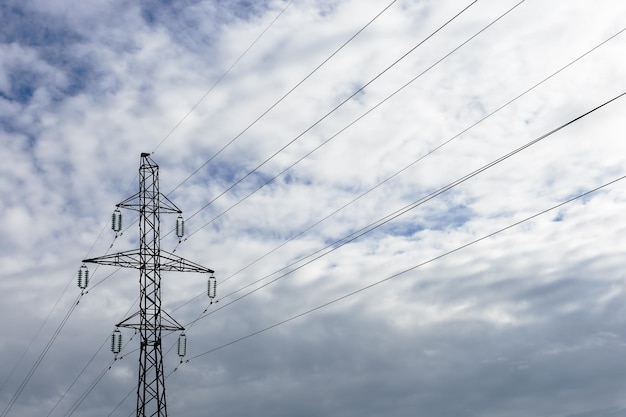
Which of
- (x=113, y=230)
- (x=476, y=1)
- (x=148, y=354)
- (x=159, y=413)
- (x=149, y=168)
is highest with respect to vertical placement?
(x=149, y=168)

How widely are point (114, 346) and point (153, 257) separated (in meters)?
7.51

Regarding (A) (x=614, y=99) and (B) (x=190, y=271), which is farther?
(B) (x=190, y=271)

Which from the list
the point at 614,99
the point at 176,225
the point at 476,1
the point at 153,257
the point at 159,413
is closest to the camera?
the point at 614,99

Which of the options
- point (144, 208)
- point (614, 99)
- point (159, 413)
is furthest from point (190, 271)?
point (614, 99)

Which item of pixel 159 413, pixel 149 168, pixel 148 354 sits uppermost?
pixel 149 168

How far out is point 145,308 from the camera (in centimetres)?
5166

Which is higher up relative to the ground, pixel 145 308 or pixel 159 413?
pixel 145 308

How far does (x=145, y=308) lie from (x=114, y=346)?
547 centimetres

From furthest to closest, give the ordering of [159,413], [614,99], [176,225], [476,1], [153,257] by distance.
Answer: [176,225], [153,257], [159,413], [476,1], [614,99]

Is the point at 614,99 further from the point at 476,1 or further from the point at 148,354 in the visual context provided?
the point at 148,354

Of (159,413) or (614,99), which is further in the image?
(159,413)

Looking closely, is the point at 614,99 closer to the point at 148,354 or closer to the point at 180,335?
the point at 148,354

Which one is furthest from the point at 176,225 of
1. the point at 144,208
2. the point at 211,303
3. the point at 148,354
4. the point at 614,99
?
the point at 614,99

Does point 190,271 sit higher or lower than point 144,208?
lower
